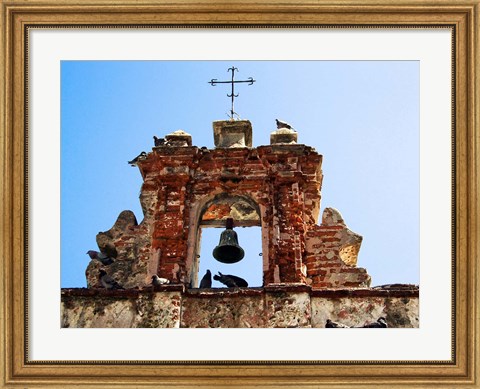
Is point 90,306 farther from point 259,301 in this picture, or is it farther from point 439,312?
point 439,312

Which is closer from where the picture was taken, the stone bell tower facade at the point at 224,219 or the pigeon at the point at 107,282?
the pigeon at the point at 107,282

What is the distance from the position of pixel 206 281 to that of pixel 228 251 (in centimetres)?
119

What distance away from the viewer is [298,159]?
27.7m

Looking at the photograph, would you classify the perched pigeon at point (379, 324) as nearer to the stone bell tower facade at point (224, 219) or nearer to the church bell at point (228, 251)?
the stone bell tower facade at point (224, 219)

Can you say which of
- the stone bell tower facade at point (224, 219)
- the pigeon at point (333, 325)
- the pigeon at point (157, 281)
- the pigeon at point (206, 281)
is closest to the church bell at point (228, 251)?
the stone bell tower facade at point (224, 219)

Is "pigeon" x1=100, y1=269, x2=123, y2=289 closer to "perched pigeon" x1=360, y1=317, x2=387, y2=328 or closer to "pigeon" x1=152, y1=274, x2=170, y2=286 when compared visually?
"pigeon" x1=152, y1=274, x2=170, y2=286

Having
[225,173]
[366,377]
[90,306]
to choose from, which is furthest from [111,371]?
[225,173]

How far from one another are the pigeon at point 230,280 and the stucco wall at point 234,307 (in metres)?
0.34

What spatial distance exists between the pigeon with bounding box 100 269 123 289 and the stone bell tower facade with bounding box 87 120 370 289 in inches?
4.1

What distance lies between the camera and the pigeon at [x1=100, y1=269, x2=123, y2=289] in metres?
26.6

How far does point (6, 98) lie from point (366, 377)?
5134mm

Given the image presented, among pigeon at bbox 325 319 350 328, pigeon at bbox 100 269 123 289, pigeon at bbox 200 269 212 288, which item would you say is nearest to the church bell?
pigeon at bbox 200 269 212 288

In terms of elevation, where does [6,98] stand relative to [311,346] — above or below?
above

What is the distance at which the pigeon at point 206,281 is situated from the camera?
26.6 m
